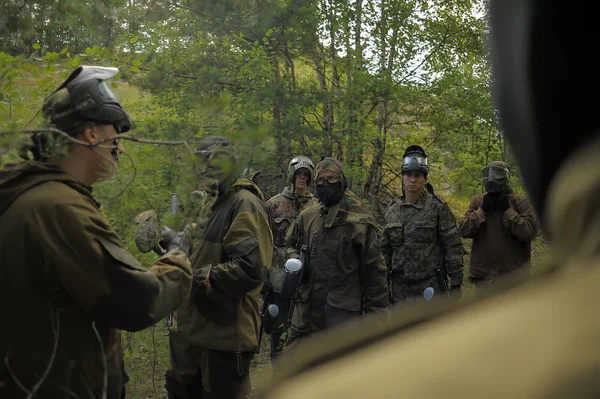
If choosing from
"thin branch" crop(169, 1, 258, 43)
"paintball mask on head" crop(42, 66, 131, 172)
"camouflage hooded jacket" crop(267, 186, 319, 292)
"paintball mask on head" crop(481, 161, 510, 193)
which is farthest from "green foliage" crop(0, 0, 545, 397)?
"paintball mask on head" crop(42, 66, 131, 172)

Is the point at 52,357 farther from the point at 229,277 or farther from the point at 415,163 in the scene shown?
the point at 415,163

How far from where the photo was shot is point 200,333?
14.8 feet

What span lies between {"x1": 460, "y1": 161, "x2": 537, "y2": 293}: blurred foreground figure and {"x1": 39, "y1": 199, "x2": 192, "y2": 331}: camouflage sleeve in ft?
16.3

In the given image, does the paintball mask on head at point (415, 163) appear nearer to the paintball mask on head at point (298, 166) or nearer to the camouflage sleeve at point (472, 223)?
the camouflage sleeve at point (472, 223)

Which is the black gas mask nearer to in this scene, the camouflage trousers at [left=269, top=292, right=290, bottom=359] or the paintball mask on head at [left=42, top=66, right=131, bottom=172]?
the camouflage trousers at [left=269, top=292, right=290, bottom=359]

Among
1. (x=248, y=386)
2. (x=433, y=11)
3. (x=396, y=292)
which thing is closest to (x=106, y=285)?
(x=248, y=386)

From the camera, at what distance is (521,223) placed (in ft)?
21.9

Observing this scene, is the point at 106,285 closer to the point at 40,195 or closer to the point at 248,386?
the point at 40,195

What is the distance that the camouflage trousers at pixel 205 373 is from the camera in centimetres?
454

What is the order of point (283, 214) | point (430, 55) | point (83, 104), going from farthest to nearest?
point (430, 55) < point (283, 214) < point (83, 104)

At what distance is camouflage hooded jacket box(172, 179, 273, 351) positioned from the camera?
14.6ft

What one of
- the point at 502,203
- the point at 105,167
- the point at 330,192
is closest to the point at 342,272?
the point at 330,192

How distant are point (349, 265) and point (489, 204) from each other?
6.91 ft

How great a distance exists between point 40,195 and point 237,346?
92.9 inches
